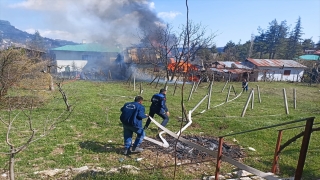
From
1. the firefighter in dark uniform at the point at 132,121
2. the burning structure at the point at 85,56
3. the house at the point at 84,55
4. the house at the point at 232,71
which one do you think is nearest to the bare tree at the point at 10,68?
the firefighter in dark uniform at the point at 132,121

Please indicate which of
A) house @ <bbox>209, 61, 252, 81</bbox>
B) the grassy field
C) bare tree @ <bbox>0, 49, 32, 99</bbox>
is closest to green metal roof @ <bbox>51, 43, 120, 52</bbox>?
house @ <bbox>209, 61, 252, 81</bbox>

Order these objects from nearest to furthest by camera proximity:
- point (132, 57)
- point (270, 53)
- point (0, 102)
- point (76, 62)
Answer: point (0, 102), point (132, 57), point (76, 62), point (270, 53)

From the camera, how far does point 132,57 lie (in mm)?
33250

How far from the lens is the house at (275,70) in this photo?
33469 millimetres

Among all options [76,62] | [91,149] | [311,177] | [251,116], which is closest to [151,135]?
[91,149]

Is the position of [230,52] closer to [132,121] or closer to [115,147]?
[115,147]

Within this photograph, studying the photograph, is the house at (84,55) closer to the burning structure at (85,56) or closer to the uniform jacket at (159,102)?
the burning structure at (85,56)

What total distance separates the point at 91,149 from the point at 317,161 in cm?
551

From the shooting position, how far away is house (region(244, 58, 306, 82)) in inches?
1318

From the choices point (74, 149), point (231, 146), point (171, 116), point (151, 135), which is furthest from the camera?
point (171, 116)

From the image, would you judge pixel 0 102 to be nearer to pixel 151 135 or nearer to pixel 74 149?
pixel 74 149

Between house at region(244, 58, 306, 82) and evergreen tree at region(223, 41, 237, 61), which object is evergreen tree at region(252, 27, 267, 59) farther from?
house at region(244, 58, 306, 82)

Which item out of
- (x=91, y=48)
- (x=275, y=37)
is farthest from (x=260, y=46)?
(x=91, y=48)

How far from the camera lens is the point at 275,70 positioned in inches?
1366
